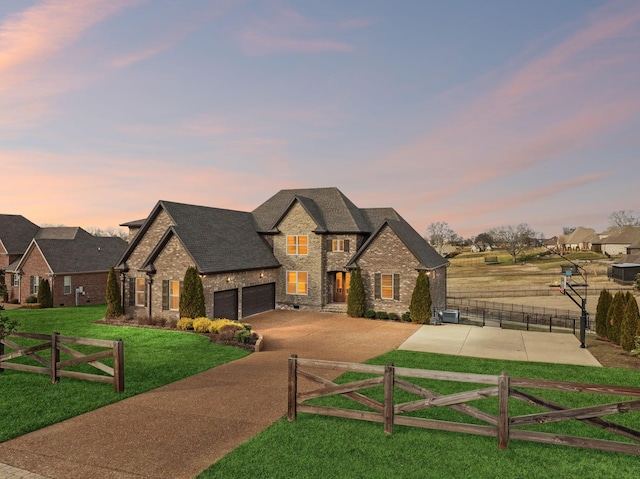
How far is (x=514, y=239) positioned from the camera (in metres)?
108

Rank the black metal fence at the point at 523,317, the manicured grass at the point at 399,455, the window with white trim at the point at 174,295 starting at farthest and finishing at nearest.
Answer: the black metal fence at the point at 523,317, the window with white trim at the point at 174,295, the manicured grass at the point at 399,455

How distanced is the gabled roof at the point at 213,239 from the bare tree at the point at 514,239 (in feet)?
291

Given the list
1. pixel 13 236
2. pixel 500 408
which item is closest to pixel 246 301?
pixel 500 408

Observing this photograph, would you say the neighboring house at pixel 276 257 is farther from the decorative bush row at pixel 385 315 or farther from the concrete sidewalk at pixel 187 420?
the concrete sidewalk at pixel 187 420

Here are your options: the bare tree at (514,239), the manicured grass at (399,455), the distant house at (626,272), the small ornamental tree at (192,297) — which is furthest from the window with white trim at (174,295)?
the bare tree at (514,239)

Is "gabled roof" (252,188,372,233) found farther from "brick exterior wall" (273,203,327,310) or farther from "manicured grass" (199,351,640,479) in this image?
"manicured grass" (199,351,640,479)

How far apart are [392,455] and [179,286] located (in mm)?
→ 20410

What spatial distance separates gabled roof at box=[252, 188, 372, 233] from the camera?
32.5m

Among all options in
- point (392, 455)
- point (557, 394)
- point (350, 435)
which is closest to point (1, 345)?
point (350, 435)

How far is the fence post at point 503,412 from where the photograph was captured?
26.5ft

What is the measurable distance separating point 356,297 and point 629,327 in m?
15.8

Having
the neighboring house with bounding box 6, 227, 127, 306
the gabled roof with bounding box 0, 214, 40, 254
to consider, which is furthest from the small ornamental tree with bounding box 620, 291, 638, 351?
the gabled roof with bounding box 0, 214, 40, 254

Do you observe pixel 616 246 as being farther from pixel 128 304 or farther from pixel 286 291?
pixel 128 304

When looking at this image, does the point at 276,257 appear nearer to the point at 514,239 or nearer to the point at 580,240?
the point at 514,239
